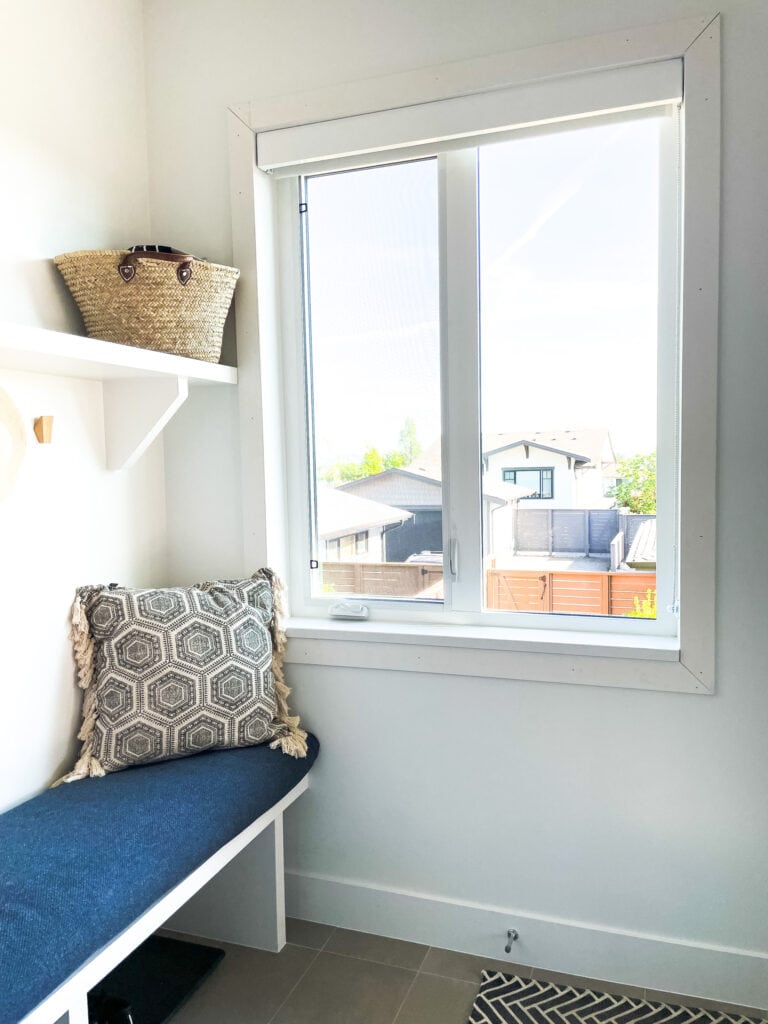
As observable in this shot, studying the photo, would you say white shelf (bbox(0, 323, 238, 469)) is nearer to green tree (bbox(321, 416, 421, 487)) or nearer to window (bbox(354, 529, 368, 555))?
green tree (bbox(321, 416, 421, 487))

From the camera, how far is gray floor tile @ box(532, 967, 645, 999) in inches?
73.9

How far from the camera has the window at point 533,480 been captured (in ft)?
6.67

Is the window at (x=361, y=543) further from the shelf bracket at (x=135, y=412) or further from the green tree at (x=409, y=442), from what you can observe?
the shelf bracket at (x=135, y=412)

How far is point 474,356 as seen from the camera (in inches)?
80.6

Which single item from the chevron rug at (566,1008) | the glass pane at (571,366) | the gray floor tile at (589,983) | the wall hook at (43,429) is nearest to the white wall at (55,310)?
the wall hook at (43,429)

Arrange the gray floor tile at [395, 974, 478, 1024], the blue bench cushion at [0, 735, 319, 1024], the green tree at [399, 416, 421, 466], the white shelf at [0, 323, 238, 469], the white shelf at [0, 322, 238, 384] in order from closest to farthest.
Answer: the blue bench cushion at [0, 735, 319, 1024], the white shelf at [0, 322, 238, 384], the white shelf at [0, 323, 238, 469], the gray floor tile at [395, 974, 478, 1024], the green tree at [399, 416, 421, 466]

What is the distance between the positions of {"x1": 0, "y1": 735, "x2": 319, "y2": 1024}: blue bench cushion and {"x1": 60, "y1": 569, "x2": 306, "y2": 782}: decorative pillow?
49 mm

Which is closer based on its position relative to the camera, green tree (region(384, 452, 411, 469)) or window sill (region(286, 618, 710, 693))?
window sill (region(286, 618, 710, 693))

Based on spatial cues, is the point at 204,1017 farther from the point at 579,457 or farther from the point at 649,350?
the point at 649,350

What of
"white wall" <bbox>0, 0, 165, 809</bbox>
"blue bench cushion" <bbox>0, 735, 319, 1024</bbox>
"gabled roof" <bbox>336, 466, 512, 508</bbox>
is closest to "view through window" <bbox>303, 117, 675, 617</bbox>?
"gabled roof" <bbox>336, 466, 512, 508</bbox>

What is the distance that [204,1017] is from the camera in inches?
71.6

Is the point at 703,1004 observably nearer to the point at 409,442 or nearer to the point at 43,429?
the point at 409,442

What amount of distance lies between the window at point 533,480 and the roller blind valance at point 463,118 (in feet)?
2.65

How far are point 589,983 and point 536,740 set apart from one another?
57cm
